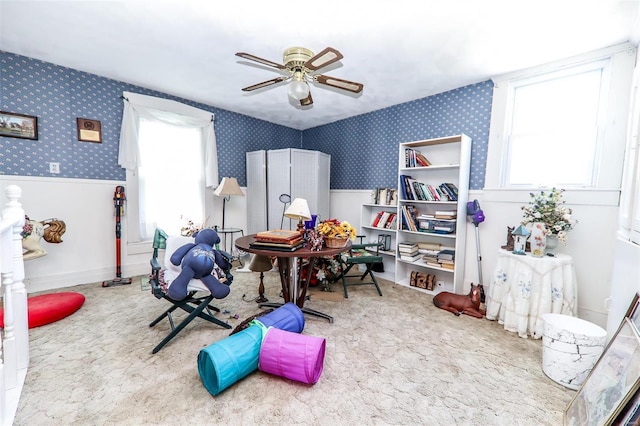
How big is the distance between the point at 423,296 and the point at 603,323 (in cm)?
151

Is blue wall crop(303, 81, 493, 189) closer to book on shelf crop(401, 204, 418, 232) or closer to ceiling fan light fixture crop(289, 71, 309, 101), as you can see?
book on shelf crop(401, 204, 418, 232)

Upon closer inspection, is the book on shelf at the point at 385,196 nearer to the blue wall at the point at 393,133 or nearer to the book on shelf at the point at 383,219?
the book on shelf at the point at 383,219

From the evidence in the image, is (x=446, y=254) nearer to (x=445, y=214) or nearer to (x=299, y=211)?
(x=445, y=214)

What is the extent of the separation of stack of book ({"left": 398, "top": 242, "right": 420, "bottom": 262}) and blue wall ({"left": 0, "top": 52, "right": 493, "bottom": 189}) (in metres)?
1.00

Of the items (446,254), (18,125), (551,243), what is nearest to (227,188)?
(18,125)

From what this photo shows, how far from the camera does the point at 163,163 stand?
3.67m

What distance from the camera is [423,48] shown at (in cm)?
238

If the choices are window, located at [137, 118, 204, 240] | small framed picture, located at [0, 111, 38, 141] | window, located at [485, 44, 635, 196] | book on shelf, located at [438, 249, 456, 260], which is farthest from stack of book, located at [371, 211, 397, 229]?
small framed picture, located at [0, 111, 38, 141]

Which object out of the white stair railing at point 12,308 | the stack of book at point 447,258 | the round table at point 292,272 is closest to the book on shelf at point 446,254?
the stack of book at point 447,258

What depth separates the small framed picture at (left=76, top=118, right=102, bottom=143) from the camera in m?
3.12

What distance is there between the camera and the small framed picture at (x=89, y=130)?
3117 mm

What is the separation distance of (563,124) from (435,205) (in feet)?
4.70

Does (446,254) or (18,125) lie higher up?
(18,125)

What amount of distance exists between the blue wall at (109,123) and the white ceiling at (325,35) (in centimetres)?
20
